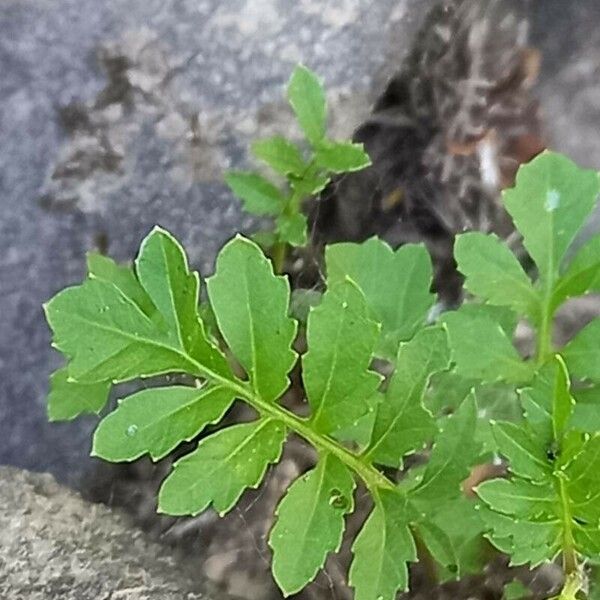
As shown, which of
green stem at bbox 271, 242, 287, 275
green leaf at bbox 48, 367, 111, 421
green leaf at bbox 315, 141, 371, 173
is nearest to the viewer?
green leaf at bbox 48, 367, 111, 421

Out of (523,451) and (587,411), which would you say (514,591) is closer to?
(587,411)

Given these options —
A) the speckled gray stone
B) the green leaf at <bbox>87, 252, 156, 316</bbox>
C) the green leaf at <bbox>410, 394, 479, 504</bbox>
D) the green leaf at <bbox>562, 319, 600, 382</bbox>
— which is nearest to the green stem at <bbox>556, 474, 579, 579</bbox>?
the green leaf at <bbox>410, 394, 479, 504</bbox>

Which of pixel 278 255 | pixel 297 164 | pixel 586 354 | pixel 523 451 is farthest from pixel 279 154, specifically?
pixel 523 451

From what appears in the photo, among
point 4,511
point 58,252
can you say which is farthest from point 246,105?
point 4,511

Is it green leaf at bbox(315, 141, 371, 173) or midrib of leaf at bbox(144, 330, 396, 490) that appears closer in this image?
midrib of leaf at bbox(144, 330, 396, 490)

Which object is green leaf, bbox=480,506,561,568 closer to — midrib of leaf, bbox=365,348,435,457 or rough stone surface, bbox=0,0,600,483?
midrib of leaf, bbox=365,348,435,457

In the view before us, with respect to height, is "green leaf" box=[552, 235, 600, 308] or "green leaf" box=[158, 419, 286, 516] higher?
"green leaf" box=[158, 419, 286, 516]

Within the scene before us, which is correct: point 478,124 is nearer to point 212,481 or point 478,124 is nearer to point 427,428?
point 427,428
